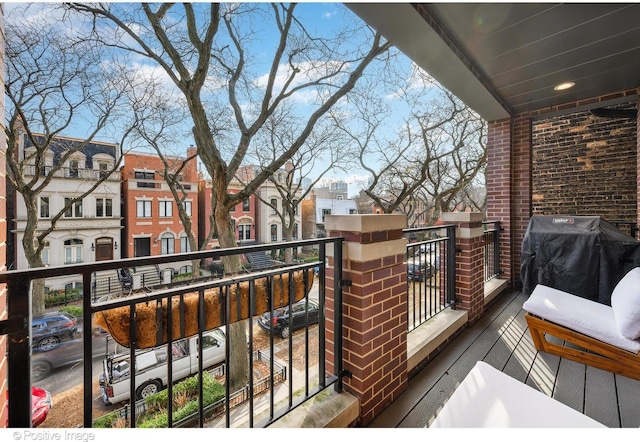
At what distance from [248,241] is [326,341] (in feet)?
71.0

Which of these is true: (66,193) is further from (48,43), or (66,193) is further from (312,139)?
(312,139)

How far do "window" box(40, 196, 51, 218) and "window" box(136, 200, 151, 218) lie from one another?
12.9 feet

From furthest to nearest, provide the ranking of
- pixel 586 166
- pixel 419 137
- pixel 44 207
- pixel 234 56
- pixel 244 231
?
pixel 244 231, pixel 44 207, pixel 419 137, pixel 234 56, pixel 586 166

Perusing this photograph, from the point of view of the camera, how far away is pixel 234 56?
6.96 metres

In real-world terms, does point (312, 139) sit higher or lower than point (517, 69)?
higher

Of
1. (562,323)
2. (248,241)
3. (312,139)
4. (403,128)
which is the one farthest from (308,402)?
(248,241)

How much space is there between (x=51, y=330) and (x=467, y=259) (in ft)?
39.2

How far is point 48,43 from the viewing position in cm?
627

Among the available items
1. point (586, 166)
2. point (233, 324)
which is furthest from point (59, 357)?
point (586, 166)

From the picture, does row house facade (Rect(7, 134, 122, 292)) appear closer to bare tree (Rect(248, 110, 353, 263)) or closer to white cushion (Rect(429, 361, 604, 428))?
bare tree (Rect(248, 110, 353, 263))

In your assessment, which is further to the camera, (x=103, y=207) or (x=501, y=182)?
(x=103, y=207)

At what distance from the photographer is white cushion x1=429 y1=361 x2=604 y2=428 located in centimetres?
110

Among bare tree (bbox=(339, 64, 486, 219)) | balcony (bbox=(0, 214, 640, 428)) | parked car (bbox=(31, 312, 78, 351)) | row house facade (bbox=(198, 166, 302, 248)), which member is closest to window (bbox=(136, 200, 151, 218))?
row house facade (bbox=(198, 166, 302, 248))

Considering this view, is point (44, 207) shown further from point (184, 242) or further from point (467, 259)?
point (467, 259)
